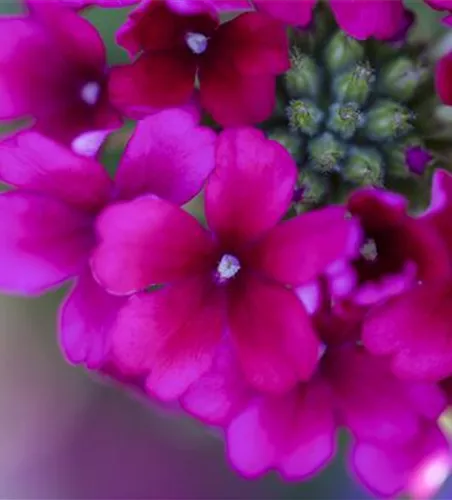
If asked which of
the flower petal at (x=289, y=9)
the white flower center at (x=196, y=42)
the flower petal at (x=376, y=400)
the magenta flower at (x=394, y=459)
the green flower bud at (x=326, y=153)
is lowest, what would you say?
the magenta flower at (x=394, y=459)

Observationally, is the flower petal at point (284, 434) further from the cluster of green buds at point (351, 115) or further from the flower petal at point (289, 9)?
the flower petal at point (289, 9)

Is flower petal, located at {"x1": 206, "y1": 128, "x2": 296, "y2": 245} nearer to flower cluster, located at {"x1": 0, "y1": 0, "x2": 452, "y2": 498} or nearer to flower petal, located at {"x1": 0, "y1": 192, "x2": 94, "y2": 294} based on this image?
flower cluster, located at {"x1": 0, "y1": 0, "x2": 452, "y2": 498}

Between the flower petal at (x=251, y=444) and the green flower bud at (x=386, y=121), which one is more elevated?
the green flower bud at (x=386, y=121)

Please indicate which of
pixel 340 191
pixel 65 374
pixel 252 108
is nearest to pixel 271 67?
pixel 252 108

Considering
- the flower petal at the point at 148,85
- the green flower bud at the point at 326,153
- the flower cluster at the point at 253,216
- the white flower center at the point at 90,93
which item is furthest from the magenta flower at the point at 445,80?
the white flower center at the point at 90,93

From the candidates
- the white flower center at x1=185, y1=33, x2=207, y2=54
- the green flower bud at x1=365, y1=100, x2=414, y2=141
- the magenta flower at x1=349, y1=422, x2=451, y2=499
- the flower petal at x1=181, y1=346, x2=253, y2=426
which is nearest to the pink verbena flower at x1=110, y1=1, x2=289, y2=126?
the white flower center at x1=185, y1=33, x2=207, y2=54

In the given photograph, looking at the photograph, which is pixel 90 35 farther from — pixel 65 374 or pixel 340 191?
pixel 65 374

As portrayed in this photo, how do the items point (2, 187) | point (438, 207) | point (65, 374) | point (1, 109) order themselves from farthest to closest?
point (65, 374) < point (2, 187) < point (1, 109) < point (438, 207)
